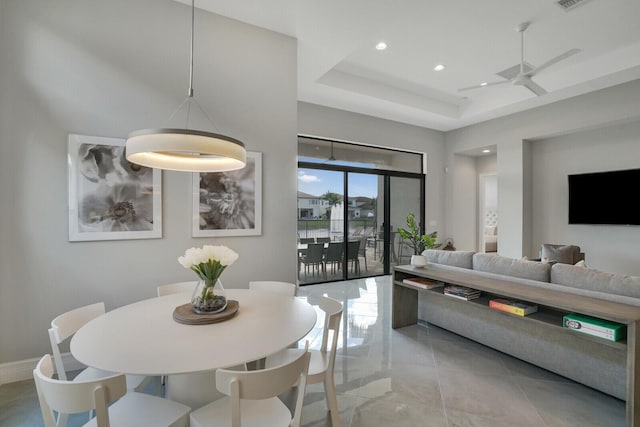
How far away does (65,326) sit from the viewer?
172 cm

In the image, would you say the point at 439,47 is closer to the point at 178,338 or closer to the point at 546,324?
the point at 546,324

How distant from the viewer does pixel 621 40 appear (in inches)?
149

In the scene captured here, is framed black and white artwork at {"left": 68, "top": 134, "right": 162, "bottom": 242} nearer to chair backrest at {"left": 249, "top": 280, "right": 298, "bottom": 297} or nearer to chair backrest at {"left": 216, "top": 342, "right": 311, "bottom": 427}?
chair backrest at {"left": 249, "top": 280, "right": 298, "bottom": 297}

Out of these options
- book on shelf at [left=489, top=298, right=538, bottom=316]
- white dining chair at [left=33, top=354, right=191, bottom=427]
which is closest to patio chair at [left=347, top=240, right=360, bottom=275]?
book on shelf at [left=489, top=298, right=538, bottom=316]

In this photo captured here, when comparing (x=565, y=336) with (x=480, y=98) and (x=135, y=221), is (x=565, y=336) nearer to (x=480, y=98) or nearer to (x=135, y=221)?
(x=135, y=221)

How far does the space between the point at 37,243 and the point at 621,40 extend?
271 inches

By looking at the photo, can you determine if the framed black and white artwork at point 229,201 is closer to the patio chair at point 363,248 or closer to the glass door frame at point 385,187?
the glass door frame at point 385,187

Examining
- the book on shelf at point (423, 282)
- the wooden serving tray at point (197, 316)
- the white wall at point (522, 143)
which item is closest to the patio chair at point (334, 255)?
the book on shelf at point (423, 282)

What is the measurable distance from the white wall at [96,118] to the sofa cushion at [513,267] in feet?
7.44

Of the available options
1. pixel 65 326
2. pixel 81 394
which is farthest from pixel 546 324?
pixel 65 326

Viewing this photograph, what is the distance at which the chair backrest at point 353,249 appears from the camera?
5.92 meters

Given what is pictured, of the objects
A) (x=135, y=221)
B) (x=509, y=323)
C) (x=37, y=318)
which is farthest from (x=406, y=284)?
(x=37, y=318)

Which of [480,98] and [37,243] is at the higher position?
[480,98]

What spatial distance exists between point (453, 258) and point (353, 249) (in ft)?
9.18
